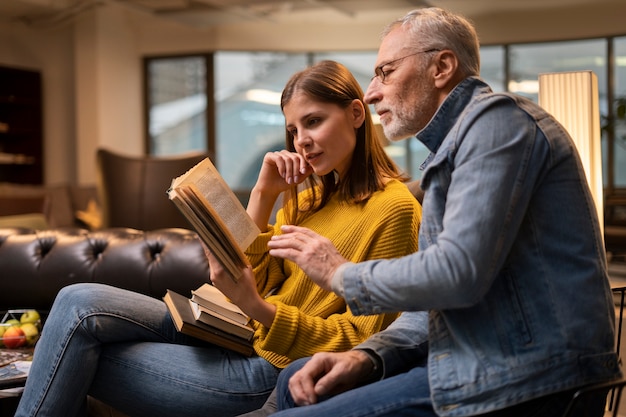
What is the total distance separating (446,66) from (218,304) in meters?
0.79

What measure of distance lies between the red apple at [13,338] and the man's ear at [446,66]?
4.60 ft

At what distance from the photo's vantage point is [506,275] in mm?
1081

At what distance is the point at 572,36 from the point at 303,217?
8.07m

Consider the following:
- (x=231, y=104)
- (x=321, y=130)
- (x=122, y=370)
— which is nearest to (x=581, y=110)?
(x=321, y=130)

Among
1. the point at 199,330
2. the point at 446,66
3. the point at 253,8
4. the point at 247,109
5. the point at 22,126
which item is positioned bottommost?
the point at 199,330

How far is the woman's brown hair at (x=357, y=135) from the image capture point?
5.67 ft

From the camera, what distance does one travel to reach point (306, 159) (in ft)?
5.72

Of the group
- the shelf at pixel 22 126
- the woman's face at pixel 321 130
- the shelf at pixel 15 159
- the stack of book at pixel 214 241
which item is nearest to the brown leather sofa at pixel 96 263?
the stack of book at pixel 214 241

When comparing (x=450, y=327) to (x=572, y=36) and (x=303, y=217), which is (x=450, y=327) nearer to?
(x=303, y=217)

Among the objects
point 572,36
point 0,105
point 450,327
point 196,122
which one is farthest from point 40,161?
point 450,327

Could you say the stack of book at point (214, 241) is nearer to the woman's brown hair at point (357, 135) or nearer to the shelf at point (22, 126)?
the woman's brown hair at point (357, 135)

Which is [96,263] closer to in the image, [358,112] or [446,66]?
[358,112]

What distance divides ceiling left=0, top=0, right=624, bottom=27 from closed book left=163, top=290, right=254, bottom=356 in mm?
6663

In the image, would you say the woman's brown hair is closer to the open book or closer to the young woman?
the young woman
